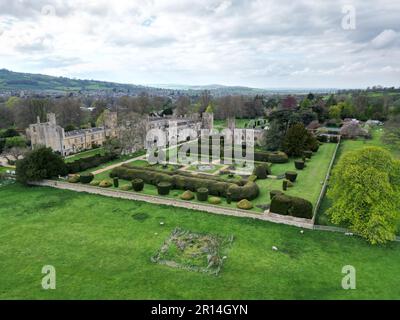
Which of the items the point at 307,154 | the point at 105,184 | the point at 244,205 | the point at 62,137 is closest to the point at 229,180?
the point at 244,205

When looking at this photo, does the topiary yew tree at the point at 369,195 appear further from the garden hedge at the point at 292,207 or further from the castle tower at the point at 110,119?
the castle tower at the point at 110,119

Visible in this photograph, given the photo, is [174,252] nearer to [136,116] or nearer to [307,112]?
[136,116]

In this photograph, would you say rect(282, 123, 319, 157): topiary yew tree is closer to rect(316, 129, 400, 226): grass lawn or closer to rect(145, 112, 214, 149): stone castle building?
rect(316, 129, 400, 226): grass lawn

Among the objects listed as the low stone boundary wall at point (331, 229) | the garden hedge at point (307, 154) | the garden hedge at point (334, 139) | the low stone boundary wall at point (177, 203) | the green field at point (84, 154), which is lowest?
the low stone boundary wall at point (331, 229)

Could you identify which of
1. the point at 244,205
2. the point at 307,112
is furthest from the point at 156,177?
the point at 307,112

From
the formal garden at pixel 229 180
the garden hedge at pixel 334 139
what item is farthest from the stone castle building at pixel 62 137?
the garden hedge at pixel 334 139
